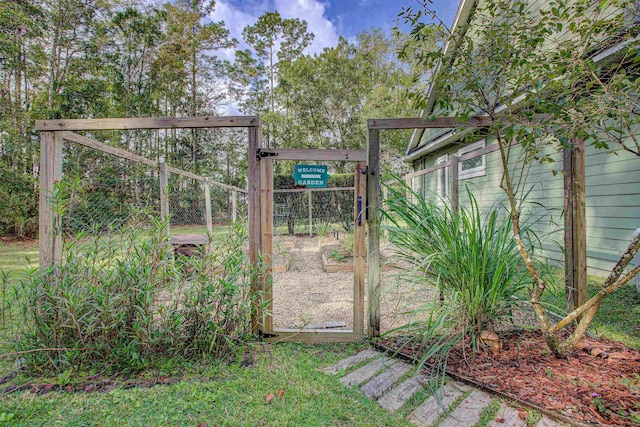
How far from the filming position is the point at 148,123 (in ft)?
7.71

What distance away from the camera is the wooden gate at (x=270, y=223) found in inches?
92.6

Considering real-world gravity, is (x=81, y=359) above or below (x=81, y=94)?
below

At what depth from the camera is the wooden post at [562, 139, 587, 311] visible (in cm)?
226

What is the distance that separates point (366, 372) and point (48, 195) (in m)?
2.75

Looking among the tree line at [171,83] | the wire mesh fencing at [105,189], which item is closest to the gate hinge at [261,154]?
the wire mesh fencing at [105,189]

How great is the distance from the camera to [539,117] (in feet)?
7.15

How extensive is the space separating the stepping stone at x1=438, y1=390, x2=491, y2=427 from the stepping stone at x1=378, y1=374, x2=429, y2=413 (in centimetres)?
24

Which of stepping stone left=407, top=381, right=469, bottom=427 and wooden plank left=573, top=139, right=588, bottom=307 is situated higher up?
wooden plank left=573, top=139, right=588, bottom=307

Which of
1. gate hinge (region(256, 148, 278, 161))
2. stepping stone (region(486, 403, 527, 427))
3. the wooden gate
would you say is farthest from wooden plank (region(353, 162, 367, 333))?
stepping stone (region(486, 403, 527, 427))

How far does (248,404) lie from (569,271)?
101 inches

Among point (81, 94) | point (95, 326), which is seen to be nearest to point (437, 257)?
point (95, 326)

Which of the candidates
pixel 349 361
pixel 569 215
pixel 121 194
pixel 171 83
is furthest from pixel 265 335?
pixel 171 83

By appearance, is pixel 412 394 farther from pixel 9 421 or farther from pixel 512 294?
pixel 9 421

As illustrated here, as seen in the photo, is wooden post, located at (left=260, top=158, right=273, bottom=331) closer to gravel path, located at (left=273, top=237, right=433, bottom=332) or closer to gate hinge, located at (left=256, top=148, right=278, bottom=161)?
gate hinge, located at (left=256, top=148, right=278, bottom=161)
